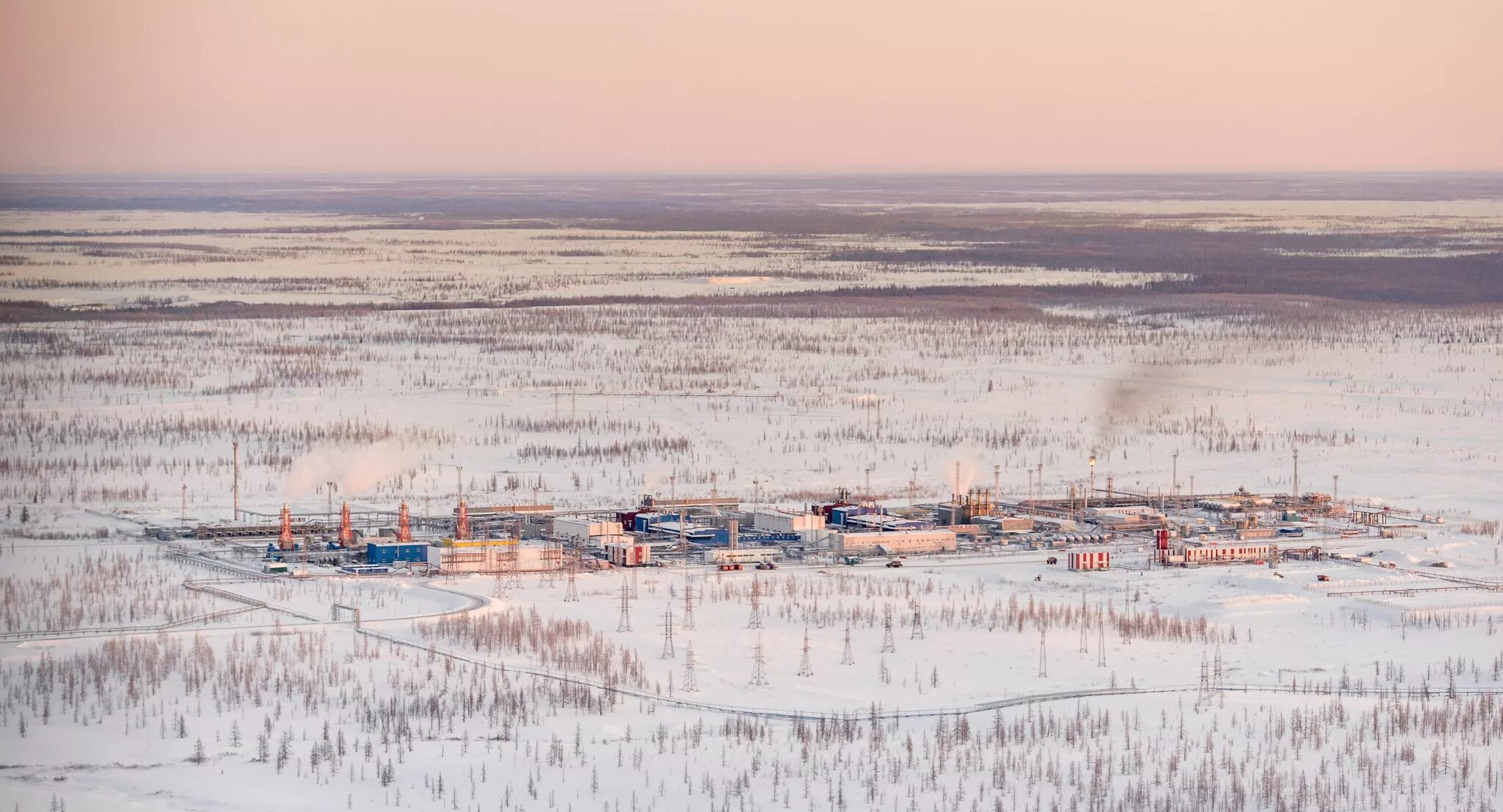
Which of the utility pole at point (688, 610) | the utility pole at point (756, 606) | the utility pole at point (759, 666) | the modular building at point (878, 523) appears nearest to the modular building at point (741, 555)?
the modular building at point (878, 523)

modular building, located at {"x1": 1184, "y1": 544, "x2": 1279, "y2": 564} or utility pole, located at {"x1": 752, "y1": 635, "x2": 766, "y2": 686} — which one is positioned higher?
modular building, located at {"x1": 1184, "y1": 544, "x2": 1279, "y2": 564}

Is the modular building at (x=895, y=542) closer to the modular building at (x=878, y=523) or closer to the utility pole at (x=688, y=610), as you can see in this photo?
the modular building at (x=878, y=523)

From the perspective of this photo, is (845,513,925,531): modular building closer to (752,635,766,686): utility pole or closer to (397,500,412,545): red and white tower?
(397,500,412,545): red and white tower

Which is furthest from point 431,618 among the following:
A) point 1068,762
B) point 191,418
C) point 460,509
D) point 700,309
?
point 700,309

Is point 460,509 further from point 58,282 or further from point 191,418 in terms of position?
point 58,282

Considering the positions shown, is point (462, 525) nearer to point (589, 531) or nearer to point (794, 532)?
point (589, 531)

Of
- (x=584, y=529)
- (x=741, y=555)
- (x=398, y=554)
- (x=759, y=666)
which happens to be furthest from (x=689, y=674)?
(x=584, y=529)

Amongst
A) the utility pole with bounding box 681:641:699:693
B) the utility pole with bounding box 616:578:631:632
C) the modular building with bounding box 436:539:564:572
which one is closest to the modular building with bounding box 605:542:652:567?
the modular building with bounding box 436:539:564:572

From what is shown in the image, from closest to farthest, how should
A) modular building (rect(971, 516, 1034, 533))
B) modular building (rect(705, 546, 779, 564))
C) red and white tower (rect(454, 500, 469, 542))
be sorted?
modular building (rect(705, 546, 779, 564)) < red and white tower (rect(454, 500, 469, 542)) < modular building (rect(971, 516, 1034, 533))
